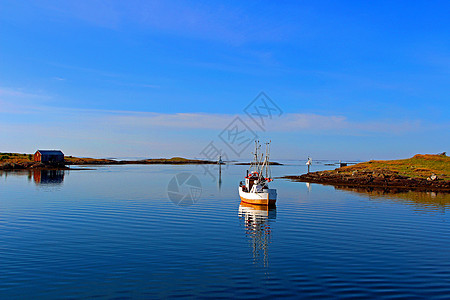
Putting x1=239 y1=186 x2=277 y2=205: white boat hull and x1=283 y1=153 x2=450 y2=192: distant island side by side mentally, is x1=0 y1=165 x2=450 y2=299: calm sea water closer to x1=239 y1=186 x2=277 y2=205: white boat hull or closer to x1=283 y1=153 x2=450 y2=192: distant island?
x1=239 y1=186 x2=277 y2=205: white boat hull

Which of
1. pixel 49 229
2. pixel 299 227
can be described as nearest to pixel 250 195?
pixel 299 227

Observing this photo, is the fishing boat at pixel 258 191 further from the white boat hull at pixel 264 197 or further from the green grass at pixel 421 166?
the green grass at pixel 421 166

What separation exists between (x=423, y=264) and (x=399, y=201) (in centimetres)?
4027

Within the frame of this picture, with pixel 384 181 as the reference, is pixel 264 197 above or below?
below

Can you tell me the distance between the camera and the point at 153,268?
21.6 m

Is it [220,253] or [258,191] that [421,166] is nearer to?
[258,191]

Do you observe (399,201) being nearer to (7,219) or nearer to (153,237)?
(153,237)

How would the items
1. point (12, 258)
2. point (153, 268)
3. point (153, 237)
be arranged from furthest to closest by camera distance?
point (153, 237) → point (12, 258) → point (153, 268)

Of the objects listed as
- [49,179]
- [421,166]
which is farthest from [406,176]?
[49,179]

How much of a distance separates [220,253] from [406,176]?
84.0m

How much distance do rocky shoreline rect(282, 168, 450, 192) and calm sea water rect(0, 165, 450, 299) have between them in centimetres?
3767

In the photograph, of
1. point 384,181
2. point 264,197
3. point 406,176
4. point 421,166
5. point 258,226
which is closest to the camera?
point 258,226

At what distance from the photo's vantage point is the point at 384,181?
299ft

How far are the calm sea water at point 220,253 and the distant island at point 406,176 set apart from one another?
39.2 metres
